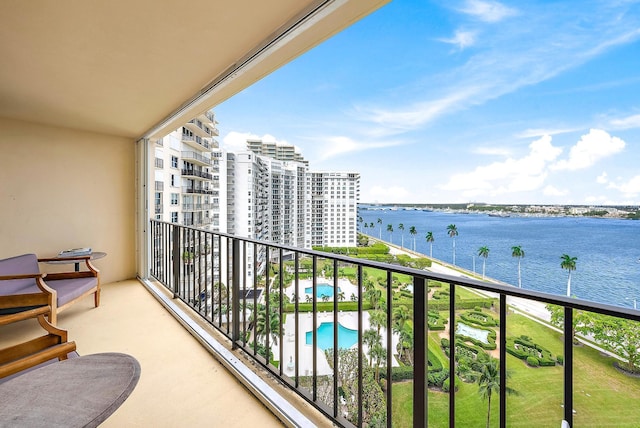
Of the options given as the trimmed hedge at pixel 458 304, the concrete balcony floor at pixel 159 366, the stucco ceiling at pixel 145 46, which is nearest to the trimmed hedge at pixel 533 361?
the trimmed hedge at pixel 458 304

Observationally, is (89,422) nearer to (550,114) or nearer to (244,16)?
(244,16)

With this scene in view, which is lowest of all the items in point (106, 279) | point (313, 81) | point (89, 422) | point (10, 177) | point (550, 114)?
point (106, 279)

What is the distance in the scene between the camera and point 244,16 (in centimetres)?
137

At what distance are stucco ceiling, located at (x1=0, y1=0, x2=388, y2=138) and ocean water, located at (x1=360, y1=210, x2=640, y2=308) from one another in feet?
8.56

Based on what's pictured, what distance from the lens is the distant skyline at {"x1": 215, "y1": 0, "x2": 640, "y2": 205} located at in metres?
7.40

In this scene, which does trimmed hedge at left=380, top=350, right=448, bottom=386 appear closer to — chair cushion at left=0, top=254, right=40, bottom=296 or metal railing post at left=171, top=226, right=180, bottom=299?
metal railing post at left=171, top=226, right=180, bottom=299

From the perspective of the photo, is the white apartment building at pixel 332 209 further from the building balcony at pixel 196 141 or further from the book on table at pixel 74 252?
the building balcony at pixel 196 141

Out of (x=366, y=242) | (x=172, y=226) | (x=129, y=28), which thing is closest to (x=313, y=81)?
(x=366, y=242)

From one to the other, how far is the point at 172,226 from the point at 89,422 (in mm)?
2779

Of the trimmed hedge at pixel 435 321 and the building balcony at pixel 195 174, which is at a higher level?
the building balcony at pixel 195 174

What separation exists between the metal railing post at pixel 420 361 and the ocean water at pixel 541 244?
2.01 m

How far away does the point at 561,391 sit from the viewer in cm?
73

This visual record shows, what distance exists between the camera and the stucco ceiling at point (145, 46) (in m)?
1.32

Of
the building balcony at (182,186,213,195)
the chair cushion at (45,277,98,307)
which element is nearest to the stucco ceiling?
the chair cushion at (45,277,98,307)
